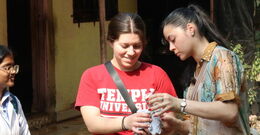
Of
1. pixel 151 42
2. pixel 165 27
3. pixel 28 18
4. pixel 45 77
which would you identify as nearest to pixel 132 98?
pixel 165 27

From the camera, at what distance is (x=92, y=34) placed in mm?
9445

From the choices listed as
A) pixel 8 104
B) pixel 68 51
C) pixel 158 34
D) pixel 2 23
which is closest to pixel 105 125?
pixel 8 104

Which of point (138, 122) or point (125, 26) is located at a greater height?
point (125, 26)

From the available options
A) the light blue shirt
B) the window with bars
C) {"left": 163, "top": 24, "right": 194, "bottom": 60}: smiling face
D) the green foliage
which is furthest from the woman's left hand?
the window with bars

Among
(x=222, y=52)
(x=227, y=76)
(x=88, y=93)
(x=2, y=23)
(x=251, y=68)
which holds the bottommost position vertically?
(x=251, y=68)

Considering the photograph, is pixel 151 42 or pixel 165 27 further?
pixel 151 42

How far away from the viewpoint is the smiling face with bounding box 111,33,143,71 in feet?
10.0

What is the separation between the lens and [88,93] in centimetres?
305

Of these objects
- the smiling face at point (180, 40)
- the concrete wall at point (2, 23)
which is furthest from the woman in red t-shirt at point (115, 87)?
the concrete wall at point (2, 23)

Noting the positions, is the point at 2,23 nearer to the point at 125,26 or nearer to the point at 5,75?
the point at 5,75

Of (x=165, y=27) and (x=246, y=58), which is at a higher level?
(x=165, y=27)

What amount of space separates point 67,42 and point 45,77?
0.80 meters

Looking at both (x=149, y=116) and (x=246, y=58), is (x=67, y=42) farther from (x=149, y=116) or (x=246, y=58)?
(x=149, y=116)

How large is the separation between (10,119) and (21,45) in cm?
612
